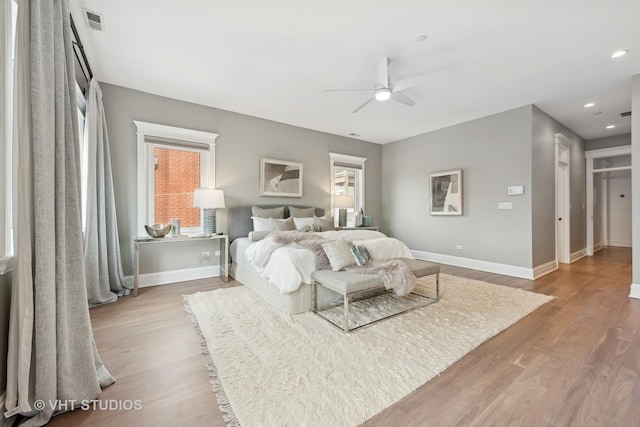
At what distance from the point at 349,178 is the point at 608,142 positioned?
5.79 m

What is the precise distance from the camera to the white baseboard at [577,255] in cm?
557

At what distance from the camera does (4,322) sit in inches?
53.0

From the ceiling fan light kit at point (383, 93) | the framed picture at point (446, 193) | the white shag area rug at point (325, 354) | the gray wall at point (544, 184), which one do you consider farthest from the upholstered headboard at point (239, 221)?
the gray wall at point (544, 184)

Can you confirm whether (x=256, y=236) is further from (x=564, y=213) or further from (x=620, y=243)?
(x=620, y=243)

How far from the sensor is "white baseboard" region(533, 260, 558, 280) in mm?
4326

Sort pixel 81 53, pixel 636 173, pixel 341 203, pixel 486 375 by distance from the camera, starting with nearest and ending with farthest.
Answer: pixel 486 375 → pixel 81 53 → pixel 636 173 → pixel 341 203

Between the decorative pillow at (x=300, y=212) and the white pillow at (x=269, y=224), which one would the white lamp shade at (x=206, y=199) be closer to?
the white pillow at (x=269, y=224)

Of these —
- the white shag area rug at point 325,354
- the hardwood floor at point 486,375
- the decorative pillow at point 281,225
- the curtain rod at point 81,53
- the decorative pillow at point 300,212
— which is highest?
the curtain rod at point 81,53

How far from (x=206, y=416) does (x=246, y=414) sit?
22cm

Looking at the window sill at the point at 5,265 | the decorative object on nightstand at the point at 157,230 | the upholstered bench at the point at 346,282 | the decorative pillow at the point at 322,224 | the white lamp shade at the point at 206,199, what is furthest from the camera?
the decorative pillow at the point at 322,224

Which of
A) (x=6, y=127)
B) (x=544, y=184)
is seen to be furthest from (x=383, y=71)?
(x=544, y=184)

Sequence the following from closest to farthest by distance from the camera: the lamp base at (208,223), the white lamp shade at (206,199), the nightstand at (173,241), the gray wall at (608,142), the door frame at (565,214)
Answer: the nightstand at (173,241) → the white lamp shade at (206,199) → the lamp base at (208,223) → the door frame at (565,214) → the gray wall at (608,142)

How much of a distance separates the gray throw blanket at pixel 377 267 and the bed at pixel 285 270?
123 millimetres

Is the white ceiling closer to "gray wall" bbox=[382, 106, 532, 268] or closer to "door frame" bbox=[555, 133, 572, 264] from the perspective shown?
"gray wall" bbox=[382, 106, 532, 268]
